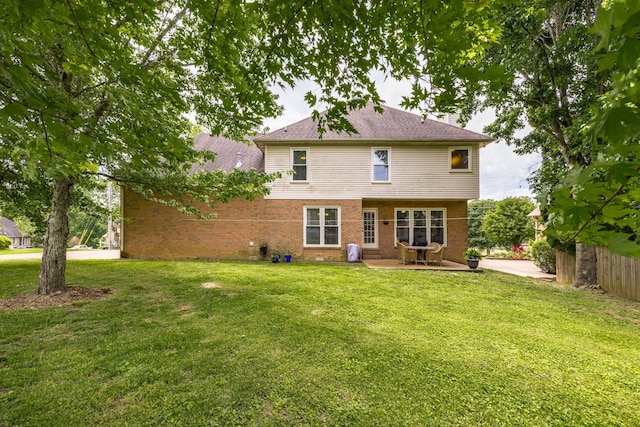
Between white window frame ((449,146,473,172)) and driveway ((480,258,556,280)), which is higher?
white window frame ((449,146,473,172))

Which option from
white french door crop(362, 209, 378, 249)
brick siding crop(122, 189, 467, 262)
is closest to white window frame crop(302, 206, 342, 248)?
brick siding crop(122, 189, 467, 262)

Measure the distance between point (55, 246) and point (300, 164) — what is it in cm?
871

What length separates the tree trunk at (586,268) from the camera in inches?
320

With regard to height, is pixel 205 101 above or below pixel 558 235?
above

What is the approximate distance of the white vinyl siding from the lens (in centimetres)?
1209

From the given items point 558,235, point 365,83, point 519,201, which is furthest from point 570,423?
point 519,201

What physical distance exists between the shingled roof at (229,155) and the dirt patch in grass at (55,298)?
818 centimetres

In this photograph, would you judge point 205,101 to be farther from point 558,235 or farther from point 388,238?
point 388,238

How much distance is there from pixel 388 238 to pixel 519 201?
12928 mm

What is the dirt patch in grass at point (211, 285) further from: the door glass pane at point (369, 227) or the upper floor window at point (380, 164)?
the upper floor window at point (380, 164)

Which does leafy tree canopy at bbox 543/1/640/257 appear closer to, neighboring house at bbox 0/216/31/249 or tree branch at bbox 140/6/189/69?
tree branch at bbox 140/6/189/69

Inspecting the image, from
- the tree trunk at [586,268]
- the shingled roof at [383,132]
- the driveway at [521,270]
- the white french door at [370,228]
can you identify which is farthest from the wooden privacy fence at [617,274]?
the white french door at [370,228]

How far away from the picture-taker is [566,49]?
7254mm

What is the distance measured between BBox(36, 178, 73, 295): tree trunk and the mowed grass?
101cm
